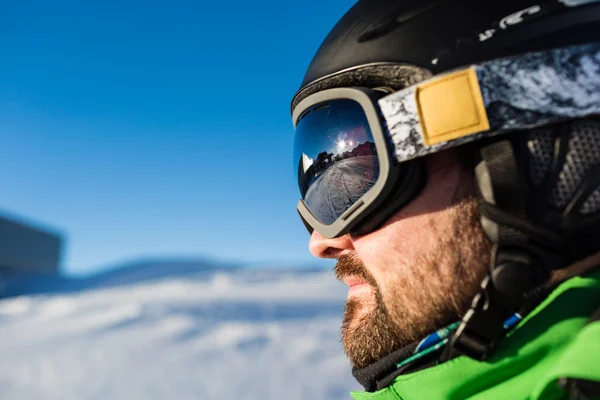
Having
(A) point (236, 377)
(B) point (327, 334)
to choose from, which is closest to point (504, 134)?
(A) point (236, 377)

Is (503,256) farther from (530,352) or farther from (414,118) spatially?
(414,118)

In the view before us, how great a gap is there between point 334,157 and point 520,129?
1.92 feet

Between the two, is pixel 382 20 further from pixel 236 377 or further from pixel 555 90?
pixel 236 377

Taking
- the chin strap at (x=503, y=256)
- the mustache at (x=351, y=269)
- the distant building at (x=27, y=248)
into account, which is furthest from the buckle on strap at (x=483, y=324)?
the distant building at (x=27, y=248)

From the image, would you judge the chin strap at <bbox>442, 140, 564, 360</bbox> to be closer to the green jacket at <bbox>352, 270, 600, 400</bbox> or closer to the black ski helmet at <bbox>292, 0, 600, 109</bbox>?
the green jacket at <bbox>352, 270, 600, 400</bbox>

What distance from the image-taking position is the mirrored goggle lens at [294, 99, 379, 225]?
5.20 feet

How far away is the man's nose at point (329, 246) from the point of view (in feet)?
5.75

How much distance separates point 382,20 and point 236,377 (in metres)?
4.38

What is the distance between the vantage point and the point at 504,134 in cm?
136

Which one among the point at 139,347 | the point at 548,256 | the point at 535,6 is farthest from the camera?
the point at 139,347

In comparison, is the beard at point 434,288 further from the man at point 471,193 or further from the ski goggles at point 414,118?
the ski goggles at point 414,118

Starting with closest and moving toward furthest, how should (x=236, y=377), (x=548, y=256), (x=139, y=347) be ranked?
(x=548, y=256) → (x=236, y=377) → (x=139, y=347)

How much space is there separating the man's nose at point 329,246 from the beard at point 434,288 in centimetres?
18

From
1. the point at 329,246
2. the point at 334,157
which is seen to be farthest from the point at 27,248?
the point at 334,157
